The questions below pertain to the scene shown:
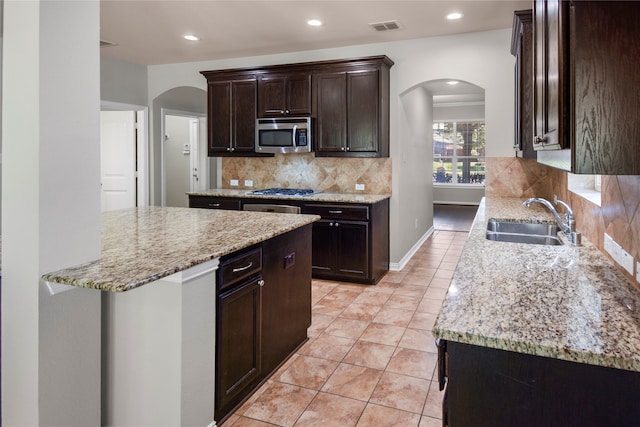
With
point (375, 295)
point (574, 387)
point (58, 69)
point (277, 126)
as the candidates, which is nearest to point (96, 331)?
point (58, 69)

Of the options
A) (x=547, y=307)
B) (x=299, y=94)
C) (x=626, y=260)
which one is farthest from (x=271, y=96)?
(x=547, y=307)

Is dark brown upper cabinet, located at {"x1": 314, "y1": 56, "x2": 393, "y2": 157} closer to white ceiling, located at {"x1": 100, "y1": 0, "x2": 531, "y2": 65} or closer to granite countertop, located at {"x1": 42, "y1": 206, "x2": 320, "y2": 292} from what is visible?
white ceiling, located at {"x1": 100, "y1": 0, "x2": 531, "y2": 65}

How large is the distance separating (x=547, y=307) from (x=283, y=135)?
13.4 ft

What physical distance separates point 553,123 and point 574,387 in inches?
28.5

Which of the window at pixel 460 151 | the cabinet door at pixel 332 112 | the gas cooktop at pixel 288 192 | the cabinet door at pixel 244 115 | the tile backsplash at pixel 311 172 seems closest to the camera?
the cabinet door at pixel 332 112

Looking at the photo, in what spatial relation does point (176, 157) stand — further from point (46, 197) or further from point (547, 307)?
point (547, 307)

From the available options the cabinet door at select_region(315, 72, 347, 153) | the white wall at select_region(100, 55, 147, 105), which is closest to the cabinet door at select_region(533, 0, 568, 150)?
the cabinet door at select_region(315, 72, 347, 153)

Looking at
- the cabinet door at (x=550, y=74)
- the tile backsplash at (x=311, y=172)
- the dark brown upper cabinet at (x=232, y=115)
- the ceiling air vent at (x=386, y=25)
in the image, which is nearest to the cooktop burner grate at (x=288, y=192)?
the tile backsplash at (x=311, y=172)

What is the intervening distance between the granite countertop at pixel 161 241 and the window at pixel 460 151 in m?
9.56

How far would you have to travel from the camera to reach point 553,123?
130 centimetres

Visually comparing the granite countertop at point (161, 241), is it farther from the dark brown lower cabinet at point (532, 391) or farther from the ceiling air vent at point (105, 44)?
the ceiling air vent at point (105, 44)

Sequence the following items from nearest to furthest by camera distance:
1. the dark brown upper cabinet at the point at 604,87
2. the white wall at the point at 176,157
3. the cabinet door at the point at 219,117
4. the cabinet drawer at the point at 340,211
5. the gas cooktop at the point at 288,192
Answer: the dark brown upper cabinet at the point at 604,87, the cabinet drawer at the point at 340,211, the gas cooktop at the point at 288,192, the cabinet door at the point at 219,117, the white wall at the point at 176,157

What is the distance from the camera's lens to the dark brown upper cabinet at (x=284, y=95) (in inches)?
197

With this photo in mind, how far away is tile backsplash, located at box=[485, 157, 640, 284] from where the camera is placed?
154cm
